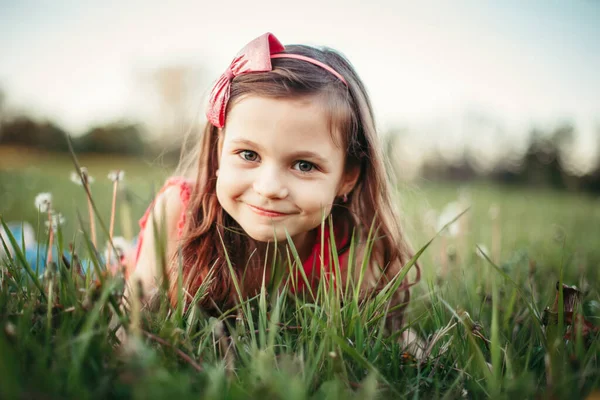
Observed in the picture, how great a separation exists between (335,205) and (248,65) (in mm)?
791

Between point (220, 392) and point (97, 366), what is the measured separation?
0.28 meters

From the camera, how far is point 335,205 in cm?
226

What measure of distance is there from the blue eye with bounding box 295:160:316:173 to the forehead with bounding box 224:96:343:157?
7 cm

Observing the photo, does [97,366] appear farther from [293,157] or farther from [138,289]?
[293,157]

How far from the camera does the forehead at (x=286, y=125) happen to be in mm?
1774

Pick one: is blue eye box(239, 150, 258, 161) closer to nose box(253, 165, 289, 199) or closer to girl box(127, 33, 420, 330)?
girl box(127, 33, 420, 330)

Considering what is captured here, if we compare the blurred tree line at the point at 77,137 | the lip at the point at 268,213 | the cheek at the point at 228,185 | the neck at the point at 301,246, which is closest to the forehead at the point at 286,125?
the cheek at the point at 228,185

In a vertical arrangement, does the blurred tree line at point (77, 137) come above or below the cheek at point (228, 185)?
below

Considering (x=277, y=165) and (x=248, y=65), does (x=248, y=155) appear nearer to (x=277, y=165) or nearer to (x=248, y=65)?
(x=277, y=165)

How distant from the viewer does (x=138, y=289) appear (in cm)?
89

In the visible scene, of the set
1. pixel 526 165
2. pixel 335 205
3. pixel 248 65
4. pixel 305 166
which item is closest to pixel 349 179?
pixel 335 205

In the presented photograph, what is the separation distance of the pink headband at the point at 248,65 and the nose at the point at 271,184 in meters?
0.43

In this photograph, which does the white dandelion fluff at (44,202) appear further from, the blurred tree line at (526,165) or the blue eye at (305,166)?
the blurred tree line at (526,165)

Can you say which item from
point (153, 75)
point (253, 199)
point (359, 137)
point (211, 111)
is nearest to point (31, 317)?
point (253, 199)
